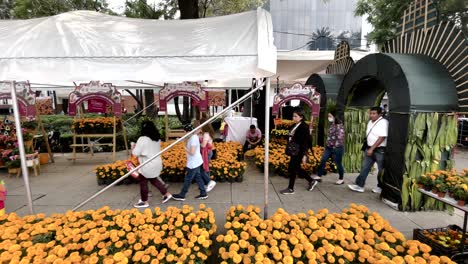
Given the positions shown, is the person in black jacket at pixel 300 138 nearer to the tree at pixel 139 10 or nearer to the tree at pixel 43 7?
the tree at pixel 139 10

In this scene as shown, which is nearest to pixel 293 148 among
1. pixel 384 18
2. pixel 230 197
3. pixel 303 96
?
pixel 230 197

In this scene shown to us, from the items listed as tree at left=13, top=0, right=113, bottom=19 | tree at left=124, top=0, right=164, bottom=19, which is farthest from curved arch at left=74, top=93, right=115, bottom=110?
tree at left=13, top=0, right=113, bottom=19

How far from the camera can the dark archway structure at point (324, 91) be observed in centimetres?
714

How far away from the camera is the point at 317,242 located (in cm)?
237

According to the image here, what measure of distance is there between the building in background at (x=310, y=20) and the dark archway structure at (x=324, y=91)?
43661 millimetres

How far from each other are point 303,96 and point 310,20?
51.1 m

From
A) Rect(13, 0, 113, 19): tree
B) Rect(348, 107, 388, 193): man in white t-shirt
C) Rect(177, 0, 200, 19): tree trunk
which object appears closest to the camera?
Rect(348, 107, 388, 193): man in white t-shirt

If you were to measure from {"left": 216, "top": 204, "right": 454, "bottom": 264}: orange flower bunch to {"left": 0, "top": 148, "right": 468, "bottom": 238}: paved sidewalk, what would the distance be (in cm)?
122

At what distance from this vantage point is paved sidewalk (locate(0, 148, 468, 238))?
13.2 feet

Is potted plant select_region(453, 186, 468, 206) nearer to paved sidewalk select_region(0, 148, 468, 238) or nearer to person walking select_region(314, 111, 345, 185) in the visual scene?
paved sidewalk select_region(0, 148, 468, 238)

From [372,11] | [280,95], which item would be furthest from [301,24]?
[280,95]

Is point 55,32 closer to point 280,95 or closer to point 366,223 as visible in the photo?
point 366,223

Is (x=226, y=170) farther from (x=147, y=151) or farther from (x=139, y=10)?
(x=139, y=10)

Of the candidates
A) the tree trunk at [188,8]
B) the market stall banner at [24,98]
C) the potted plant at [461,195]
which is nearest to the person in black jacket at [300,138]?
the potted plant at [461,195]
